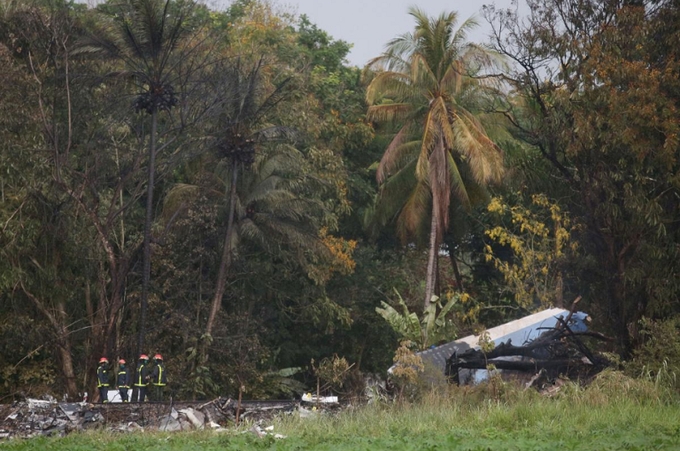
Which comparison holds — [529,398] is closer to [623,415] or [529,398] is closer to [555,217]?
[623,415]

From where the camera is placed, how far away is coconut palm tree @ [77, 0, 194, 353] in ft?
98.2

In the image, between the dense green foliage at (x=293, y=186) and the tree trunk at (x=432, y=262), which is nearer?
the dense green foliage at (x=293, y=186)

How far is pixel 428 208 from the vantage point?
38688 millimetres

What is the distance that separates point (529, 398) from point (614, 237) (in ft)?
23.1

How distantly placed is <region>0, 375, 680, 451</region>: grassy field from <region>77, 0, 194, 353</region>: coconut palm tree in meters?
10.6

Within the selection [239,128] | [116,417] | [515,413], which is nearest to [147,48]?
[239,128]

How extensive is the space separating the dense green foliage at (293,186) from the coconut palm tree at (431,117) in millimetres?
94

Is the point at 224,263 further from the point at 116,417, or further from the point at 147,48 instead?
the point at 116,417

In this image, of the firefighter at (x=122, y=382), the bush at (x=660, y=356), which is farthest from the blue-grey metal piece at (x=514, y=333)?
the firefighter at (x=122, y=382)

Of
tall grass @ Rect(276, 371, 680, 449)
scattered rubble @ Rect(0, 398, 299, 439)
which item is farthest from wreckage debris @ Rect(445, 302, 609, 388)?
scattered rubble @ Rect(0, 398, 299, 439)

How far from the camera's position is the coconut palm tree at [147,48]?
98.2ft

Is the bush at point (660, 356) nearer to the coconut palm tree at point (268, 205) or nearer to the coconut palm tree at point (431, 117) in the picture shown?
the coconut palm tree at point (431, 117)

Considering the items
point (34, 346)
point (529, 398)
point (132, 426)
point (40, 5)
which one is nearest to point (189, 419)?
point (132, 426)

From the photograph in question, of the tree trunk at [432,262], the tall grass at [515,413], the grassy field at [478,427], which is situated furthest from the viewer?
the tree trunk at [432,262]
